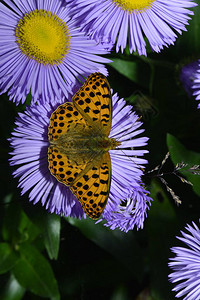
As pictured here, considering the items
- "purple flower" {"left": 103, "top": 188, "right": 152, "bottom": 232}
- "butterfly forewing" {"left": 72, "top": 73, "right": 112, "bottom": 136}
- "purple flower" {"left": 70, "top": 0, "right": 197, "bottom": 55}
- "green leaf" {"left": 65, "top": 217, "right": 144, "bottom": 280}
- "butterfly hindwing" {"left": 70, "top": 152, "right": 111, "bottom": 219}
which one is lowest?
"green leaf" {"left": 65, "top": 217, "right": 144, "bottom": 280}

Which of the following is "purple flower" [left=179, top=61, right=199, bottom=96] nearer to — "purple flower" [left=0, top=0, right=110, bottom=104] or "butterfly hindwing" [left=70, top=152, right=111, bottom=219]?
"purple flower" [left=0, top=0, right=110, bottom=104]

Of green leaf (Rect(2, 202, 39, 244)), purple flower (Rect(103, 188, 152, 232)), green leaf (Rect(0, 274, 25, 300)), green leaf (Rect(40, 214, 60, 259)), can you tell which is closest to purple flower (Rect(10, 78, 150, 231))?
purple flower (Rect(103, 188, 152, 232))

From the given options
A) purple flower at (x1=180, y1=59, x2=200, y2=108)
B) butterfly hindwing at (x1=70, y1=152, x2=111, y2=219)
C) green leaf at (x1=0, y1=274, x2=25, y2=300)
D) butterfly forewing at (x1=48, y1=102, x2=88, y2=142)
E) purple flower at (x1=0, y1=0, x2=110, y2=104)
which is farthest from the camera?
green leaf at (x1=0, y1=274, x2=25, y2=300)

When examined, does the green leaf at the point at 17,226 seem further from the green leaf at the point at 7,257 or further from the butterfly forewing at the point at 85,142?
the butterfly forewing at the point at 85,142

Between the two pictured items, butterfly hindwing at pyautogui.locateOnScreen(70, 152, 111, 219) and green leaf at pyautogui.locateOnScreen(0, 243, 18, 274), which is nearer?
butterfly hindwing at pyautogui.locateOnScreen(70, 152, 111, 219)

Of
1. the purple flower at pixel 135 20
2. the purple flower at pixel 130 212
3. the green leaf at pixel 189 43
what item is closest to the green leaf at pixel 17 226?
the purple flower at pixel 130 212

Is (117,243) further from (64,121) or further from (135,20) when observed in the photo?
(135,20)

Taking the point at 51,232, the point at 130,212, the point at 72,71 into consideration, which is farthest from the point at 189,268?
the point at 72,71
